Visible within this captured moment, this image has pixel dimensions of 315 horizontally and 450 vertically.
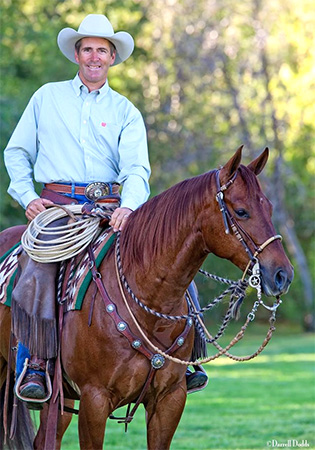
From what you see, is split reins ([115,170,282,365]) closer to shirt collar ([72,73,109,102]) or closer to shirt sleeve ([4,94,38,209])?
shirt sleeve ([4,94,38,209])

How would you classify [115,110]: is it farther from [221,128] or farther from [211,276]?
[221,128]

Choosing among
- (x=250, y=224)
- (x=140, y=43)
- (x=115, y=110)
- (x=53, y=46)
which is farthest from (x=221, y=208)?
(x=140, y=43)

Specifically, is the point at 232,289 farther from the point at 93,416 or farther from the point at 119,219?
the point at 93,416

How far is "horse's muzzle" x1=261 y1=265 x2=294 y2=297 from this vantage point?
4.82m

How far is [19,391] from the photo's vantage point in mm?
5719

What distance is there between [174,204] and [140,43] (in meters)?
26.8

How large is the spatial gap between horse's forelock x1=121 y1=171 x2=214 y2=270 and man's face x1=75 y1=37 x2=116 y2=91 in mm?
1110

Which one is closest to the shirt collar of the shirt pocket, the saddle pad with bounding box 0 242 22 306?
the shirt pocket

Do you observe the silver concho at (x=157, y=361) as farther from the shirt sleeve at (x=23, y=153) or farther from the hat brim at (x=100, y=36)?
the hat brim at (x=100, y=36)

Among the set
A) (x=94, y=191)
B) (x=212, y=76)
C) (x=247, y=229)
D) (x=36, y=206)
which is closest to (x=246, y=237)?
(x=247, y=229)

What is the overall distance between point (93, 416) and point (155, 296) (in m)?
0.81

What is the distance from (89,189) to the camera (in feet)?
20.1

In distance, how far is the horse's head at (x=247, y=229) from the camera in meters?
4.86

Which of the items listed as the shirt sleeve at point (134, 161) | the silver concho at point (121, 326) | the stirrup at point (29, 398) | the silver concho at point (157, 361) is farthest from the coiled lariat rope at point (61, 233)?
the silver concho at point (157, 361)
